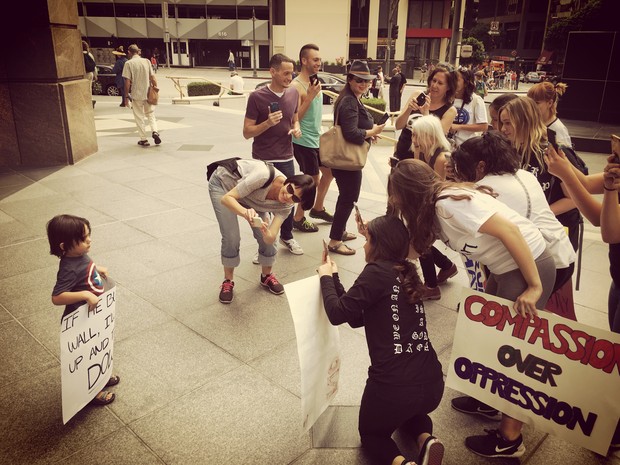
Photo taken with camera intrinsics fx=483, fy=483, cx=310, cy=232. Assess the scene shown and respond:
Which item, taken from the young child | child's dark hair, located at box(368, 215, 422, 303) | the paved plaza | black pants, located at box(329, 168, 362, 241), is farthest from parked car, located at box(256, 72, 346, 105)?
child's dark hair, located at box(368, 215, 422, 303)

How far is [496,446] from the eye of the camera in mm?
2611

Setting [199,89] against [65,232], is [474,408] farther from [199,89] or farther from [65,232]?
[199,89]

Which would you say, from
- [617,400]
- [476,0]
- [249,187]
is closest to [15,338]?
[249,187]

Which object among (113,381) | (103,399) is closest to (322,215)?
(113,381)

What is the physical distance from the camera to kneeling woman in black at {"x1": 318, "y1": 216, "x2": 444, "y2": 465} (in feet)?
7.63

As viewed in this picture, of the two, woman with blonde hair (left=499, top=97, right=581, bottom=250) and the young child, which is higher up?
woman with blonde hair (left=499, top=97, right=581, bottom=250)

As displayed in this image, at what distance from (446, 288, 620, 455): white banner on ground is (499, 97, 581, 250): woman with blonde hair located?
3.98ft

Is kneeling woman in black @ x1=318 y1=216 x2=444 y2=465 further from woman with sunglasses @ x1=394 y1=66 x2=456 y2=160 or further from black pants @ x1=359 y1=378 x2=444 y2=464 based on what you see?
woman with sunglasses @ x1=394 y1=66 x2=456 y2=160

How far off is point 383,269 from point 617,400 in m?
1.26

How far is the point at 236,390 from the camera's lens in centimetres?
309

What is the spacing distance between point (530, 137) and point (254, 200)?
209 centimetres

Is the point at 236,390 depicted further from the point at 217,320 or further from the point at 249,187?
the point at 249,187

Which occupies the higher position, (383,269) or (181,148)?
(383,269)

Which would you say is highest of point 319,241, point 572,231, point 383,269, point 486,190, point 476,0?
point 476,0
